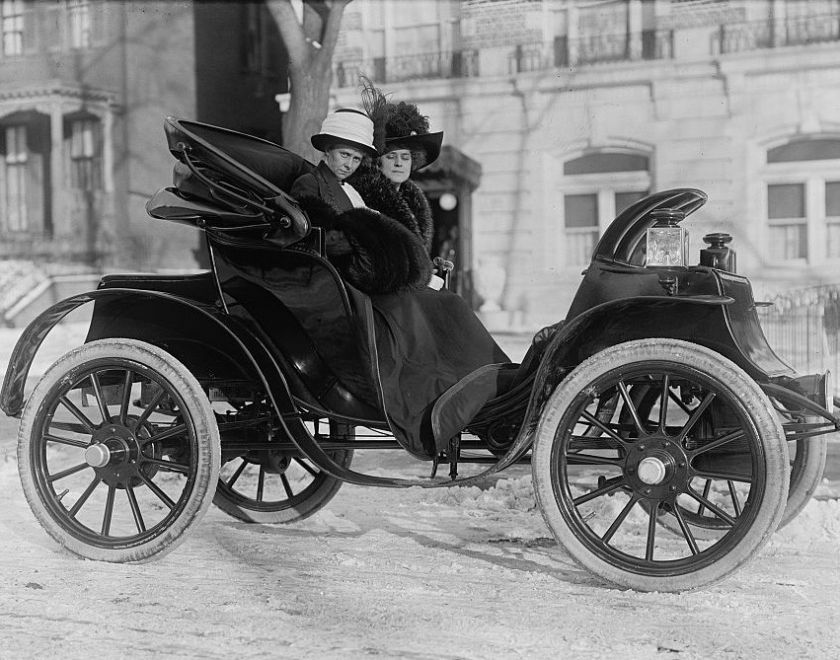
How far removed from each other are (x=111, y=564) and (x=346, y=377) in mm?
1152

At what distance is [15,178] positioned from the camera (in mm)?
21656

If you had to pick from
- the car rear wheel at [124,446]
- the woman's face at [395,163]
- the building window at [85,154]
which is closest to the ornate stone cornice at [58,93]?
the building window at [85,154]

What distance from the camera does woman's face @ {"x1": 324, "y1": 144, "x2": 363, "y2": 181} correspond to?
4285mm

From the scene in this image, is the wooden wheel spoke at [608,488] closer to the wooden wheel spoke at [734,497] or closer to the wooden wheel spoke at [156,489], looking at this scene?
the wooden wheel spoke at [734,497]

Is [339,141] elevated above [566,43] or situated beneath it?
situated beneath

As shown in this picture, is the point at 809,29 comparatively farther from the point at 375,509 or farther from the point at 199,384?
the point at 199,384

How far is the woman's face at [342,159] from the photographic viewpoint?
14.1 ft

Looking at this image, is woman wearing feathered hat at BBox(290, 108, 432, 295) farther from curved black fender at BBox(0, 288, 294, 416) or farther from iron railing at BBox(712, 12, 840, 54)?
iron railing at BBox(712, 12, 840, 54)

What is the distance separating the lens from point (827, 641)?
10.2 feet

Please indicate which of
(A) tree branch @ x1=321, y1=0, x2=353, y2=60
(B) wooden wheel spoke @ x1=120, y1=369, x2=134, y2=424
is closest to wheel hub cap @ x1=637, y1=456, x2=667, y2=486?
(B) wooden wheel spoke @ x1=120, y1=369, x2=134, y2=424

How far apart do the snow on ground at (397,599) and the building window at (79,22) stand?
17944 millimetres

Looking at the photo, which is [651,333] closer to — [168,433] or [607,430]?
[607,430]

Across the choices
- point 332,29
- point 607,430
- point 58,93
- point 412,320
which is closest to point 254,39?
point 58,93

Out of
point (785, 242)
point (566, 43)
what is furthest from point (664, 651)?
point (566, 43)
